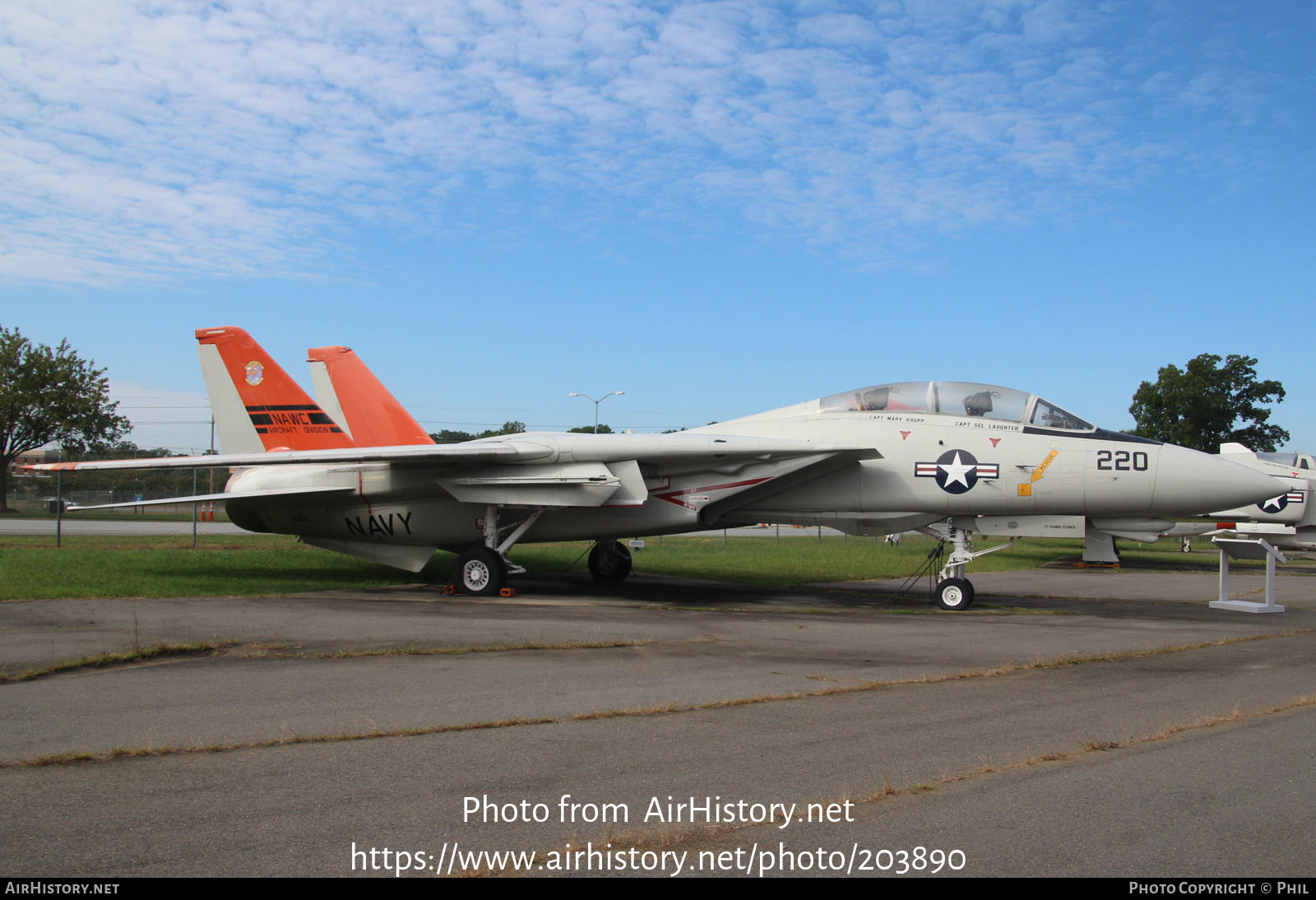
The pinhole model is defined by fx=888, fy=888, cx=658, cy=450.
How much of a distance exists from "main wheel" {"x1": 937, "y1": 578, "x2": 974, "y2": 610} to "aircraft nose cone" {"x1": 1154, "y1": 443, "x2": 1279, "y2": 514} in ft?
8.86

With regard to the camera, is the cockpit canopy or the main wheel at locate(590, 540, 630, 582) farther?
the main wheel at locate(590, 540, 630, 582)

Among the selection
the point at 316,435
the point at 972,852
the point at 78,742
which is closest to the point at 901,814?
the point at 972,852

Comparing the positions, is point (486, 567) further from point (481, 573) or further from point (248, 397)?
point (248, 397)

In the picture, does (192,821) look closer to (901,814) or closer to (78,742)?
(78,742)

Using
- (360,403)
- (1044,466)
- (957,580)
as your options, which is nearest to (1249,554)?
(1044,466)

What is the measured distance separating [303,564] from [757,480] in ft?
32.3

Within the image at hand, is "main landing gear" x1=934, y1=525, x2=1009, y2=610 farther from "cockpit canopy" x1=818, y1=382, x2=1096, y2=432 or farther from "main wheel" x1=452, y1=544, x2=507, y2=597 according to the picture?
"main wheel" x1=452, y1=544, x2=507, y2=597

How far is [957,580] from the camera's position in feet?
41.2

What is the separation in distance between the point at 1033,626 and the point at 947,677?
12.9 ft

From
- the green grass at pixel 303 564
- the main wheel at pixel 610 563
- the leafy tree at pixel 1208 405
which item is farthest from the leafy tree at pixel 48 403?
the leafy tree at pixel 1208 405

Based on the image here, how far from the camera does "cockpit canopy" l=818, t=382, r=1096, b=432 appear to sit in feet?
41.1

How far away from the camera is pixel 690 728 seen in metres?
5.24

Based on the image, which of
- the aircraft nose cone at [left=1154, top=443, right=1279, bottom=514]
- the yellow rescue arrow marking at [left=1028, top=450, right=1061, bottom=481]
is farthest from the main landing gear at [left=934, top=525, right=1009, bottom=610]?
the aircraft nose cone at [left=1154, top=443, right=1279, bottom=514]
